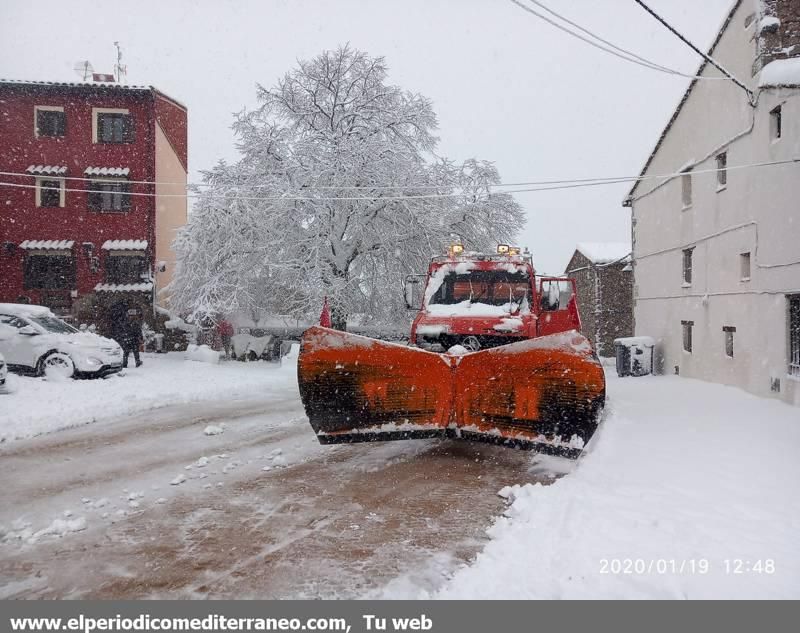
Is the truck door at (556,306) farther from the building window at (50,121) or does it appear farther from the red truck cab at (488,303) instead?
the building window at (50,121)

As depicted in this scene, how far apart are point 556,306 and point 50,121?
26.9 m

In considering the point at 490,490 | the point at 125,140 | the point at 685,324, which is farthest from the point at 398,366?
the point at 125,140

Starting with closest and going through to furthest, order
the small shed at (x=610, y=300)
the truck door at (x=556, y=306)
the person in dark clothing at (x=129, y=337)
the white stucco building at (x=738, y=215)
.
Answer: the truck door at (x=556, y=306) → the white stucco building at (x=738, y=215) → the person in dark clothing at (x=129, y=337) → the small shed at (x=610, y=300)

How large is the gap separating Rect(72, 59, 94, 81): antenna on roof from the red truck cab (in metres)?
28.0

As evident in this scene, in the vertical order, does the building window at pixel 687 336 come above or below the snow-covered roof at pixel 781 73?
below

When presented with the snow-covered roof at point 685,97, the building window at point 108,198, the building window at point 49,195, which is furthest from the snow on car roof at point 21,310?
the snow-covered roof at point 685,97

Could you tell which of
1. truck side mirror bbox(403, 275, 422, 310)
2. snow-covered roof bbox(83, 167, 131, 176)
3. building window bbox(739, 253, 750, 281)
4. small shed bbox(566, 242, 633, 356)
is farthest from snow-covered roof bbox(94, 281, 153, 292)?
building window bbox(739, 253, 750, 281)

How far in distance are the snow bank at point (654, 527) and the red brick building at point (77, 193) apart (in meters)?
24.4

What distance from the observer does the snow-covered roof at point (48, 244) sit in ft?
87.1

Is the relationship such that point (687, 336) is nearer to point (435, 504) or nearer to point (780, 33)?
point (780, 33)

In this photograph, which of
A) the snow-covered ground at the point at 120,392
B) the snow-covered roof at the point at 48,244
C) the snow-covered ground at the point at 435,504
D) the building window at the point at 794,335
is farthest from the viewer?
the snow-covered roof at the point at 48,244

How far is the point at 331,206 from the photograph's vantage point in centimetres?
2102

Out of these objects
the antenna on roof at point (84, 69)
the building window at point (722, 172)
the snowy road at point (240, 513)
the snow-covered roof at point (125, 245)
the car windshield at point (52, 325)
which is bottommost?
the snowy road at point (240, 513)
